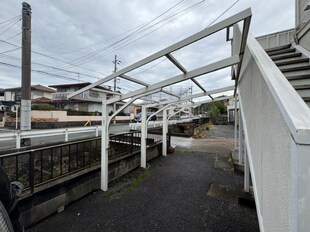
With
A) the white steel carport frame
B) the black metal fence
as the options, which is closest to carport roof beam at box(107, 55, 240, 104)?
the white steel carport frame

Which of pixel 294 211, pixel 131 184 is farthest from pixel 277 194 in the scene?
pixel 131 184

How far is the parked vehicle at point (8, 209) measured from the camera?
1075 mm

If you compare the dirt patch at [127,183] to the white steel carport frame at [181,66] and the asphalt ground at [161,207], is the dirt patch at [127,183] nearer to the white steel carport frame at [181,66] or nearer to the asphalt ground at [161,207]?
the asphalt ground at [161,207]

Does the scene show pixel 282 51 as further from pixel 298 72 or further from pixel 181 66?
pixel 181 66

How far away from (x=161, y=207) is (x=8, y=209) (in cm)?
249

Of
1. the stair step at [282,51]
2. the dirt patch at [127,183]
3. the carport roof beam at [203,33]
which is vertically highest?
the stair step at [282,51]

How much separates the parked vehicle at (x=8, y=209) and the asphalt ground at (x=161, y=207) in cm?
152

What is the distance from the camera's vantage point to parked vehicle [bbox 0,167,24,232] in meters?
1.08

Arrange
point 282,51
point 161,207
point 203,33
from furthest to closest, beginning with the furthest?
point 282,51 → point 161,207 → point 203,33

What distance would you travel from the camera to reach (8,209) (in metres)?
1.18

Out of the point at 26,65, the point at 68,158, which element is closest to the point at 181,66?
the point at 68,158

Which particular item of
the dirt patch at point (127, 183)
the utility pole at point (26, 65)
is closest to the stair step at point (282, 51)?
the dirt patch at point (127, 183)

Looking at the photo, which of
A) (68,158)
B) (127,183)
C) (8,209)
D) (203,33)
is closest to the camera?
(8,209)

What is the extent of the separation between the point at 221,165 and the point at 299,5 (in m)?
4.91
